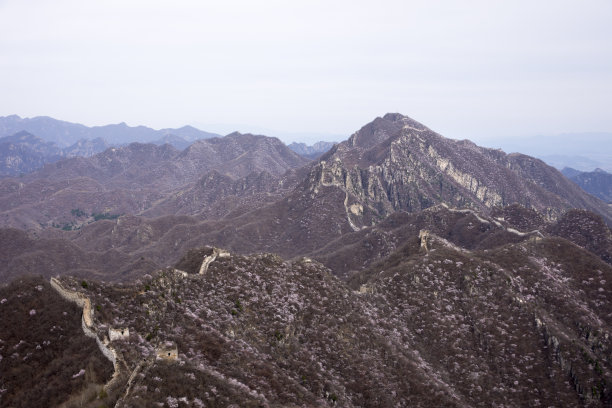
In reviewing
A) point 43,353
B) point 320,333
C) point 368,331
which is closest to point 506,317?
point 368,331

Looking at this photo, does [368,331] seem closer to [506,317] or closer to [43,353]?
[506,317]

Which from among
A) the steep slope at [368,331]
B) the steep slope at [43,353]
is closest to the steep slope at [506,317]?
the steep slope at [368,331]

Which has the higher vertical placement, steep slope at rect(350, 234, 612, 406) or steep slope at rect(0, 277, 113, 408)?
steep slope at rect(0, 277, 113, 408)

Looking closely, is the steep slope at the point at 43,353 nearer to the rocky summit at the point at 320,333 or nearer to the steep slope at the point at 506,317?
the rocky summit at the point at 320,333

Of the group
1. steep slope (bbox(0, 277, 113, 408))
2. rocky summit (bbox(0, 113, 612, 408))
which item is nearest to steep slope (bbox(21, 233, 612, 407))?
rocky summit (bbox(0, 113, 612, 408))

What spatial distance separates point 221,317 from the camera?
52.7 meters

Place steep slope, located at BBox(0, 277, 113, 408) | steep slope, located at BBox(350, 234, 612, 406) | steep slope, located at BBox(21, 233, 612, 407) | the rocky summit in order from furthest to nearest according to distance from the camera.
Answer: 1. steep slope, located at BBox(350, 234, 612, 406)
2. steep slope, located at BBox(21, 233, 612, 407)
3. the rocky summit
4. steep slope, located at BBox(0, 277, 113, 408)

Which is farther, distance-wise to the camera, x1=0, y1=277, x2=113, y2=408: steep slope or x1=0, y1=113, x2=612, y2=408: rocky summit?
x1=0, y1=113, x2=612, y2=408: rocky summit

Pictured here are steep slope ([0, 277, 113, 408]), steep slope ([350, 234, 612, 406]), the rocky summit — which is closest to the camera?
steep slope ([0, 277, 113, 408])

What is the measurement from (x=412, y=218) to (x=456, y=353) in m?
91.9

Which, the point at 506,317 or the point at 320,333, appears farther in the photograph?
the point at 506,317

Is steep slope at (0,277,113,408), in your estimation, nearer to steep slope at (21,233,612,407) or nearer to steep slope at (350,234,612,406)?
steep slope at (21,233,612,407)

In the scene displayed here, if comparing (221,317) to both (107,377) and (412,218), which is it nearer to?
(107,377)

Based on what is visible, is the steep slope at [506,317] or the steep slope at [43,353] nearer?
the steep slope at [43,353]
